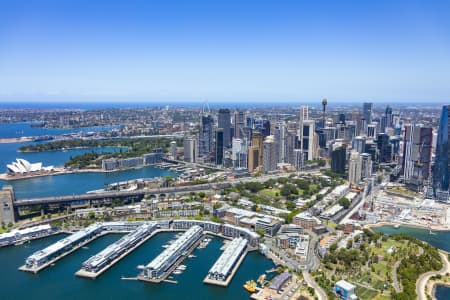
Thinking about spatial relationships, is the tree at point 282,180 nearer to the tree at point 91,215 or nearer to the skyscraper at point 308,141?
the skyscraper at point 308,141

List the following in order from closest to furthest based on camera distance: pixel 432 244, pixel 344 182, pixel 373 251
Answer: pixel 373 251 → pixel 432 244 → pixel 344 182

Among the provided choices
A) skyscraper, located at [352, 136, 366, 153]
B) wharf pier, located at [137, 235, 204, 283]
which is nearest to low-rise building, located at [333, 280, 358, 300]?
wharf pier, located at [137, 235, 204, 283]

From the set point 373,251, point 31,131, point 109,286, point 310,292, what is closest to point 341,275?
point 310,292

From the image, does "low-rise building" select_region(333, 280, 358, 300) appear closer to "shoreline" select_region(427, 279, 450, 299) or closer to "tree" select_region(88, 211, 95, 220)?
"shoreline" select_region(427, 279, 450, 299)

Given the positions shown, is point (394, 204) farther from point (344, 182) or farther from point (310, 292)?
point (310, 292)

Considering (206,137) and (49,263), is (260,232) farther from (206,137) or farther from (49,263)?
(206,137)

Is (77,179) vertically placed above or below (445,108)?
below

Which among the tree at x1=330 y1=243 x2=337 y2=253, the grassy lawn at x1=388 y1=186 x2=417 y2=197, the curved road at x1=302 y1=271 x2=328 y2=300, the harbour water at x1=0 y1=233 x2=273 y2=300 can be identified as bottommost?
the grassy lawn at x1=388 y1=186 x2=417 y2=197
